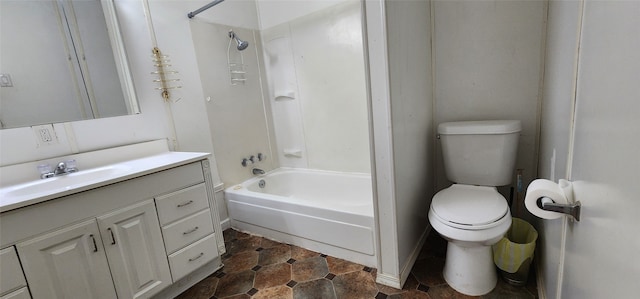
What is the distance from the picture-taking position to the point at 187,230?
61.8 inches

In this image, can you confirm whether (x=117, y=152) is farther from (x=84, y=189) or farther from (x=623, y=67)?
(x=623, y=67)

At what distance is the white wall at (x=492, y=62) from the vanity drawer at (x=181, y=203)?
5.83ft

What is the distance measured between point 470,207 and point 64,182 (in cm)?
213

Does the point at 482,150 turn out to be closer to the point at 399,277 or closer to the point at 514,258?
the point at 514,258

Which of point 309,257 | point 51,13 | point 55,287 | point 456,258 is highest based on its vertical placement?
point 51,13

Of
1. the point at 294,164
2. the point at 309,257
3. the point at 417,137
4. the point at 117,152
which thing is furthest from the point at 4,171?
the point at 417,137

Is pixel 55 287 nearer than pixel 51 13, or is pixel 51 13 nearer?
pixel 55 287

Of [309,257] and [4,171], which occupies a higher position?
[4,171]

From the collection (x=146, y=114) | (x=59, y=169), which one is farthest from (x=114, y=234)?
(x=146, y=114)

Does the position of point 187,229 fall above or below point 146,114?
below

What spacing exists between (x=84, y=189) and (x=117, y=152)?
64cm

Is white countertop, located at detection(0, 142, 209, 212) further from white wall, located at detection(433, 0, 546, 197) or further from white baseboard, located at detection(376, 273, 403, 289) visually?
white wall, located at detection(433, 0, 546, 197)

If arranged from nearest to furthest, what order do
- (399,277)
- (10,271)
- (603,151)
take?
(603,151)
(10,271)
(399,277)

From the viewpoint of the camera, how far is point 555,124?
3.76ft
